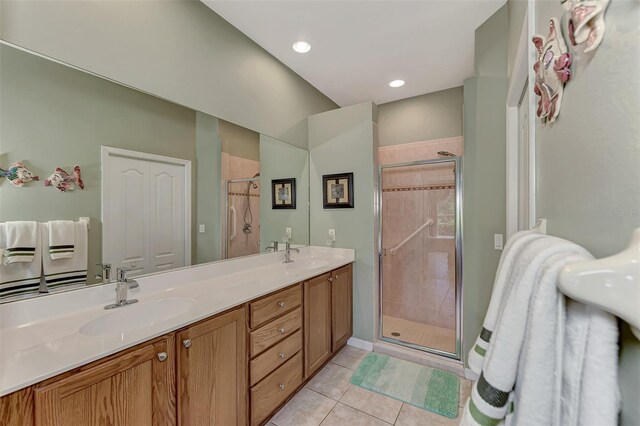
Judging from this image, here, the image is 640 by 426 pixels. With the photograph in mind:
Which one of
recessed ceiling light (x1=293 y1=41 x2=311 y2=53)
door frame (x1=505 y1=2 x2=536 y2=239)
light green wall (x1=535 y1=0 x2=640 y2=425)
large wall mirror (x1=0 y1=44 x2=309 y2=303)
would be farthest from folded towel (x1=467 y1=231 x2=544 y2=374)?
recessed ceiling light (x1=293 y1=41 x2=311 y2=53)

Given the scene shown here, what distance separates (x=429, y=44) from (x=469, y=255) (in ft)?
5.77

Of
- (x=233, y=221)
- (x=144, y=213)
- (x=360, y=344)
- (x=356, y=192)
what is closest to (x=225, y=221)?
(x=233, y=221)

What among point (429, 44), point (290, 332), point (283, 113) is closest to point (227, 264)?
point (290, 332)

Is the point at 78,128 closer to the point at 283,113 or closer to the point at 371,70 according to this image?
the point at 283,113

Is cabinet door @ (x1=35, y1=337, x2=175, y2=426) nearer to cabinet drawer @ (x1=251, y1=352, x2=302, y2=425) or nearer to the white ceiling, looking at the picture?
cabinet drawer @ (x1=251, y1=352, x2=302, y2=425)

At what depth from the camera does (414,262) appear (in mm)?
2977

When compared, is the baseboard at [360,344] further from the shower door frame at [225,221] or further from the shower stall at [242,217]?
the shower door frame at [225,221]

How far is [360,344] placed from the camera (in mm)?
2574

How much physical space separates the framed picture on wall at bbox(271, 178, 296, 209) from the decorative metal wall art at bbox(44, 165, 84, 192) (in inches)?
57.1

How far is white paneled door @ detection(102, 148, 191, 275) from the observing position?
4.51ft

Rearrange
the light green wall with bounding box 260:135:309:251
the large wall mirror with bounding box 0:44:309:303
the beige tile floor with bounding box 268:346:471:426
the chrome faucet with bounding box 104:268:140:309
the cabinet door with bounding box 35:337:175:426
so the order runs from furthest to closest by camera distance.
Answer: the light green wall with bounding box 260:135:309:251
the beige tile floor with bounding box 268:346:471:426
the chrome faucet with bounding box 104:268:140:309
the large wall mirror with bounding box 0:44:309:303
the cabinet door with bounding box 35:337:175:426

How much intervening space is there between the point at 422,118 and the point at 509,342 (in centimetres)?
308

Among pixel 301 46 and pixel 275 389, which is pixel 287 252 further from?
pixel 301 46

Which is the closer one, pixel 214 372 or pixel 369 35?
pixel 214 372
